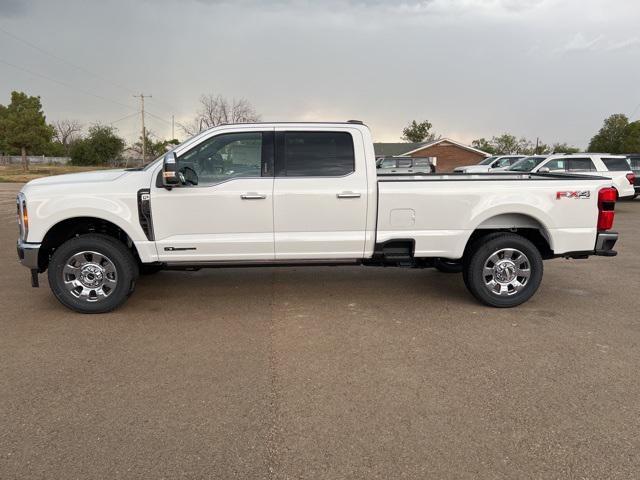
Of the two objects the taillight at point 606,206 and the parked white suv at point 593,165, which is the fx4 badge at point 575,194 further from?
the parked white suv at point 593,165

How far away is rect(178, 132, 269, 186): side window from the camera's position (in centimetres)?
502

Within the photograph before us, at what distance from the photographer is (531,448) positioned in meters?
2.85

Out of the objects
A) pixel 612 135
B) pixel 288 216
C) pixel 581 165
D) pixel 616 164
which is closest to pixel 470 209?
pixel 288 216

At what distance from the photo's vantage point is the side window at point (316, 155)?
514 cm

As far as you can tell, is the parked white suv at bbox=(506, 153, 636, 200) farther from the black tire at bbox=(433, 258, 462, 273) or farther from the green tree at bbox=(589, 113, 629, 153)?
the green tree at bbox=(589, 113, 629, 153)

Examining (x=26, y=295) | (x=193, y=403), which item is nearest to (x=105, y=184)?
(x=26, y=295)

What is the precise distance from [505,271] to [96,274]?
4.40 meters

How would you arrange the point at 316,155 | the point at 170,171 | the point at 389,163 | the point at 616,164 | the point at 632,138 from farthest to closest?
the point at 632,138
the point at 389,163
the point at 616,164
the point at 316,155
the point at 170,171

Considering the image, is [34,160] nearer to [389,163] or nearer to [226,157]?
[389,163]

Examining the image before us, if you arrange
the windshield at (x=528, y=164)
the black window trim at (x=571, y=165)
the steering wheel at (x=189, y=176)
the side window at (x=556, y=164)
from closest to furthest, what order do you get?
1. the steering wheel at (x=189, y=176)
2. the black window trim at (x=571, y=165)
3. the side window at (x=556, y=164)
4. the windshield at (x=528, y=164)

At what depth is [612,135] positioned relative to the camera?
64.4 m

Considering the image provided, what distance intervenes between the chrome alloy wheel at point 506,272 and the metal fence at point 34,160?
75.3 m

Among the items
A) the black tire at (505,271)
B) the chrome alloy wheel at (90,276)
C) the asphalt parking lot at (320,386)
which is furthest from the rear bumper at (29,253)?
the black tire at (505,271)

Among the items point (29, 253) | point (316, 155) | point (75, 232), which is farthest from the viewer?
point (75, 232)
